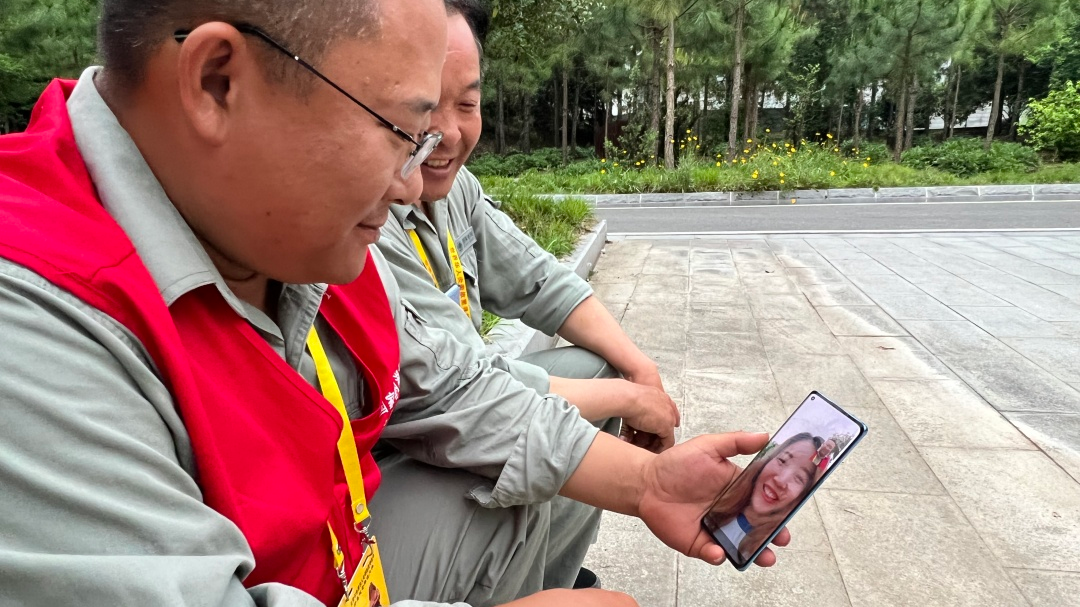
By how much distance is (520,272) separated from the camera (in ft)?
8.19

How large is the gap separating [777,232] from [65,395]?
9151 millimetres

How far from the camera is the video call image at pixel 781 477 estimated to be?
53.7 inches

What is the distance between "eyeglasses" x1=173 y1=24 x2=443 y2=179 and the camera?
0.83 m

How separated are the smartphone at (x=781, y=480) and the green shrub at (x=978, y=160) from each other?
18.3 meters

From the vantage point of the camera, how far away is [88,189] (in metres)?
A: 0.84

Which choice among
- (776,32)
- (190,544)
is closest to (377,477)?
(190,544)

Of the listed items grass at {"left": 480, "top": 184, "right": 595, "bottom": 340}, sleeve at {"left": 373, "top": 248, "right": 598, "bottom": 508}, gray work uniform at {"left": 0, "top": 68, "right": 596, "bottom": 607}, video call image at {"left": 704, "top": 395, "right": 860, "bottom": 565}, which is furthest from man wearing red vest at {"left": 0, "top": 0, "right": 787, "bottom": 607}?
grass at {"left": 480, "top": 184, "right": 595, "bottom": 340}

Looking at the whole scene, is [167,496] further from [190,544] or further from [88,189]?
[88,189]

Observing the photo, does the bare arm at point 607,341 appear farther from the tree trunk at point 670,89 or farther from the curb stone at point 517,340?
the tree trunk at point 670,89

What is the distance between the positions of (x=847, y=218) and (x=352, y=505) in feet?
34.9

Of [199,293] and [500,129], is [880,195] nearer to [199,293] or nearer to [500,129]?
[199,293]

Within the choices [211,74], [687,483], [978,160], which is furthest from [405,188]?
[978,160]

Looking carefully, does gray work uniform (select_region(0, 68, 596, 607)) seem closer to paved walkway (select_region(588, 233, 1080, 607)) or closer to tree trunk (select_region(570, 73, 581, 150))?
paved walkway (select_region(588, 233, 1080, 607))

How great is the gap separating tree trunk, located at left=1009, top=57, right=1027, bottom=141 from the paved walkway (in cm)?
2100
